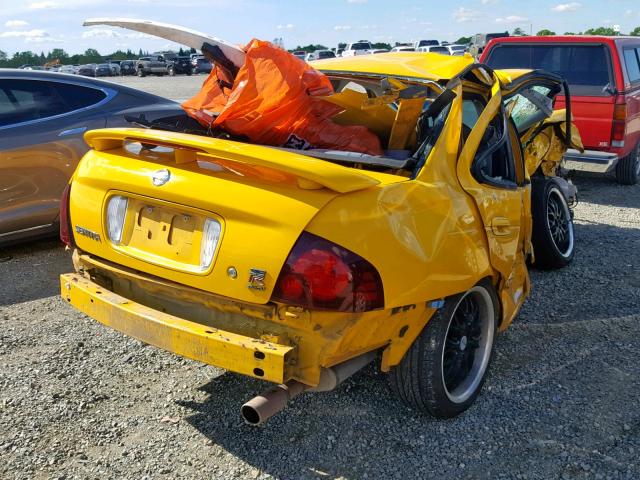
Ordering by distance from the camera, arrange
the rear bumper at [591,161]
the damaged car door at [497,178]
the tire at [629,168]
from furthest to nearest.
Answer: the tire at [629,168] → the rear bumper at [591,161] → the damaged car door at [497,178]

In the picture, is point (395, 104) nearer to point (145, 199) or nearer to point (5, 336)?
point (145, 199)

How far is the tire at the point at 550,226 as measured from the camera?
5.13 meters

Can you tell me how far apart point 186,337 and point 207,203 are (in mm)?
552

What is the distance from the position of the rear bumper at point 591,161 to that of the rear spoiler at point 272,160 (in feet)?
20.0

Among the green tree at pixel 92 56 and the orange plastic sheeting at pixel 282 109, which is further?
the green tree at pixel 92 56

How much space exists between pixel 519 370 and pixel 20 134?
168 inches

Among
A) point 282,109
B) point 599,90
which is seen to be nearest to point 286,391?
point 282,109

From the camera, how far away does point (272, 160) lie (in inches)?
98.3

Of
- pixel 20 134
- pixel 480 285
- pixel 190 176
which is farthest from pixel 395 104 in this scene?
pixel 20 134

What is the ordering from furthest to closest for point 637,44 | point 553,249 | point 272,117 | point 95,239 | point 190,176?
point 637,44 → point 553,249 → point 272,117 → point 95,239 → point 190,176

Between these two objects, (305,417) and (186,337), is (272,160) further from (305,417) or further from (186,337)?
(305,417)

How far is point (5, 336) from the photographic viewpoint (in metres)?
3.98

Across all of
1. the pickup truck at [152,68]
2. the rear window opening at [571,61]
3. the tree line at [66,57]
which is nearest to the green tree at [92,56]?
the tree line at [66,57]

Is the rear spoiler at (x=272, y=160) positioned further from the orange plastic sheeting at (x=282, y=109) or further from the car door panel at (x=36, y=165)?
the car door panel at (x=36, y=165)
